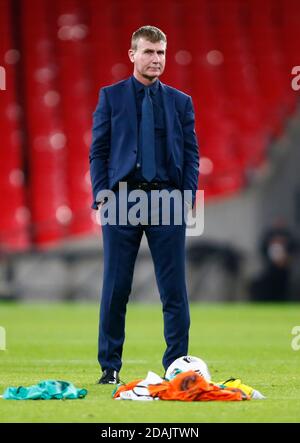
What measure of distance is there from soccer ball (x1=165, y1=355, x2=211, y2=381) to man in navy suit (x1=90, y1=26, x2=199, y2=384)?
0.80 feet

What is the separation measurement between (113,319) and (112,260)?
36 cm

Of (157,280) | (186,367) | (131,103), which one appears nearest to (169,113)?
(131,103)

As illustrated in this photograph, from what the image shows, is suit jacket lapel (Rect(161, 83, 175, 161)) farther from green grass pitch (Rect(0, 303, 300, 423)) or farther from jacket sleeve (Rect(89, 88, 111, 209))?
green grass pitch (Rect(0, 303, 300, 423))

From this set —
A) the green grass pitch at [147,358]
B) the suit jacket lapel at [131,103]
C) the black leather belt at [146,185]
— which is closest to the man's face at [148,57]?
the suit jacket lapel at [131,103]

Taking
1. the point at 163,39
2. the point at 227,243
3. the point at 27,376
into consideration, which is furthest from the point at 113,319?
Answer: the point at 227,243

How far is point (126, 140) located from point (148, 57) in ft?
1.68

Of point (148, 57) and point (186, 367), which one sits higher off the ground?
point (148, 57)

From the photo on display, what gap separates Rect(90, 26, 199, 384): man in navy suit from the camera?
7137mm

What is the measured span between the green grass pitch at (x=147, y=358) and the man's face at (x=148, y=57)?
1.91 meters

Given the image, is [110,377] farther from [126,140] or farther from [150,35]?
[150,35]

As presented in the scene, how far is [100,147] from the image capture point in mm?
7172

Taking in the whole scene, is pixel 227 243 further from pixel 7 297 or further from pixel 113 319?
pixel 113 319

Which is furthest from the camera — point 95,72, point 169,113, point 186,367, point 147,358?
point 95,72

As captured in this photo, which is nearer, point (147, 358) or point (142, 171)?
point (142, 171)
